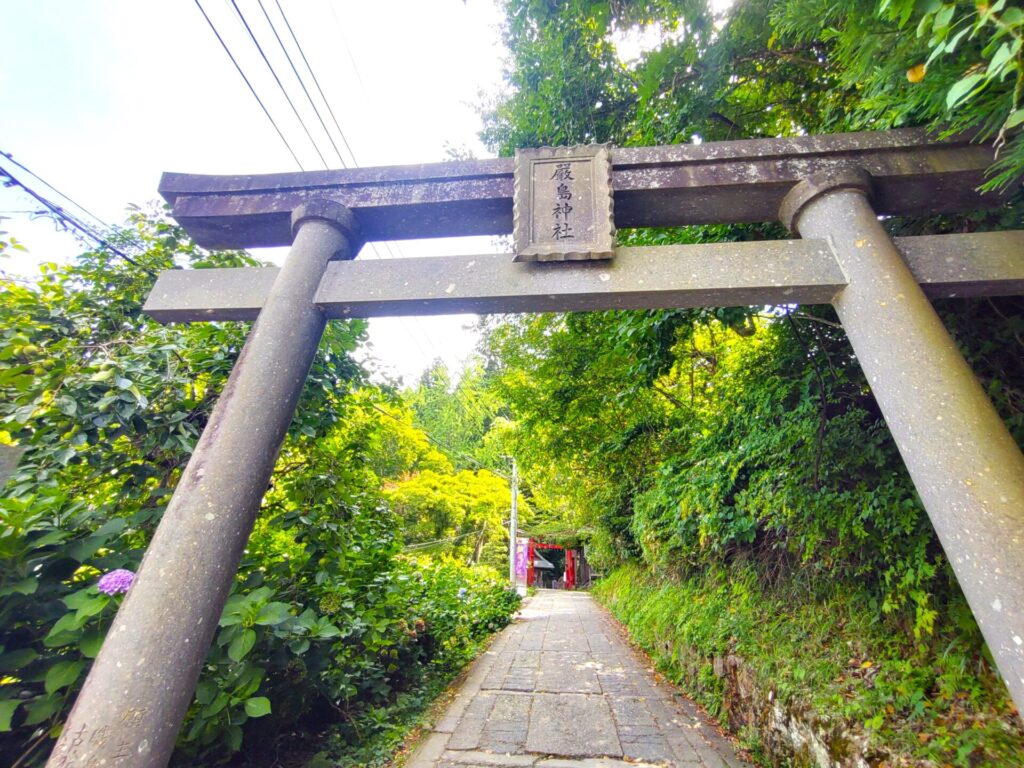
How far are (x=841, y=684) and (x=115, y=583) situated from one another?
144 inches

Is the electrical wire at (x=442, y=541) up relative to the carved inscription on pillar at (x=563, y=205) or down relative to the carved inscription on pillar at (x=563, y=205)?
down

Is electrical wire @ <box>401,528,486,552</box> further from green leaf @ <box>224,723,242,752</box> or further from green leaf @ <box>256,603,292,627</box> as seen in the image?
green leaf @ <box>256,603,292,627</box>

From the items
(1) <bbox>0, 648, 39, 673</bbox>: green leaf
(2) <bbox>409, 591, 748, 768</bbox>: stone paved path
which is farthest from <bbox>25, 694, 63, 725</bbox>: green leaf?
(2) <bbox>409, 591, 748, 768</bbox>: stone paved path

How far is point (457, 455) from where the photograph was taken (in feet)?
47.8

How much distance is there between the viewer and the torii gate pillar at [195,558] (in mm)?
1324

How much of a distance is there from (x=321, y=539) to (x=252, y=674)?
83 cm

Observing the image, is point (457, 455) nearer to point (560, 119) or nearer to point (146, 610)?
point (560, 119)

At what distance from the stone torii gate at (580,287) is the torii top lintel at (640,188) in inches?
0.4

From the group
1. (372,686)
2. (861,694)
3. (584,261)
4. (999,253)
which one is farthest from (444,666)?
(999,253)

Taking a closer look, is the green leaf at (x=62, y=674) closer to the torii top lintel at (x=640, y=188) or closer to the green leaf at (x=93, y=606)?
the green leaf at (x=93, y=606)

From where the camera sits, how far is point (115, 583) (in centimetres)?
169

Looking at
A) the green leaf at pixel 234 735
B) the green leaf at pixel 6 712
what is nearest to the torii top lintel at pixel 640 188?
the green leaf at pixel 6 712

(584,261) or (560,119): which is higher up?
(560,119)

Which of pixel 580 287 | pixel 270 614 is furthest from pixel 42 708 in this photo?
pixel 580 287
